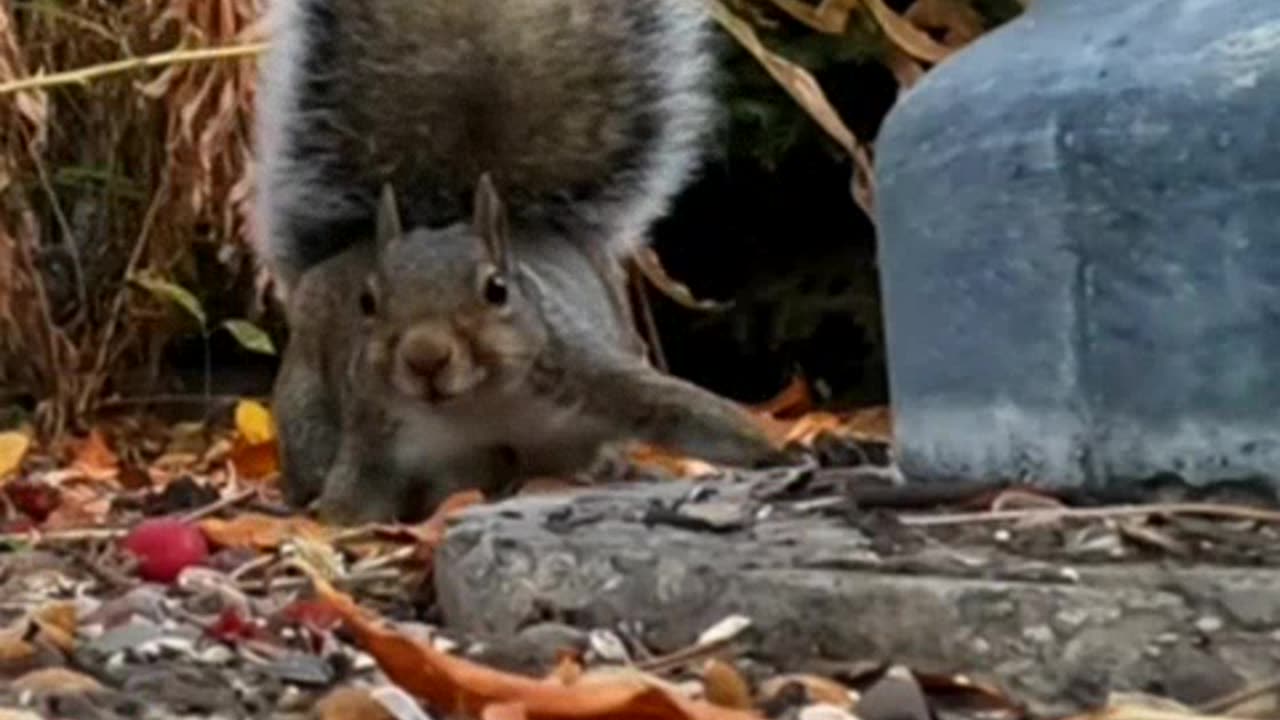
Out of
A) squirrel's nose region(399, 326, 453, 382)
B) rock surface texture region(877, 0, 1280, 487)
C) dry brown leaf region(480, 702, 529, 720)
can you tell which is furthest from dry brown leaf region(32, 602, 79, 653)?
squirrel's nose region(399, 326, 453, 382)

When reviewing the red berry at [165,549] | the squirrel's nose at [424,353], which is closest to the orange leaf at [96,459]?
the squirrel's nose at [424,353]

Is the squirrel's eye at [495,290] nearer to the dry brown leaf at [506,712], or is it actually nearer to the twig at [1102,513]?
the twig at [1102,513]

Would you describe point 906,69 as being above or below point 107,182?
above

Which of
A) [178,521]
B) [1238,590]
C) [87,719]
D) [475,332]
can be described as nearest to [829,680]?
[1238,590]

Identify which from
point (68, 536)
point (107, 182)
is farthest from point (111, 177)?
point (68, 536)

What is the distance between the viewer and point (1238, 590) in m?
1.65

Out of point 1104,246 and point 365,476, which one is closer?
point 1104,246

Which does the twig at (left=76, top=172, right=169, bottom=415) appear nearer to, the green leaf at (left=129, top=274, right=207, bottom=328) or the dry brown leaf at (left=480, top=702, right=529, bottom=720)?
the green leaf at (left=129, top=274, right=207, bottom=328)

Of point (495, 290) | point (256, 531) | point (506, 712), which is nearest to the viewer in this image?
point (506, 712)

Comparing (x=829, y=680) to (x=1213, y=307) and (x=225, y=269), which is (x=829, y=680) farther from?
(x=225, y=269)

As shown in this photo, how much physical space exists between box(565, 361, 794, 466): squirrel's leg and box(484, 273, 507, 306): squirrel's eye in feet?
0.40

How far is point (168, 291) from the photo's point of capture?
4.11 metres

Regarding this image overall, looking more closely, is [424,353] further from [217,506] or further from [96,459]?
[96,459]

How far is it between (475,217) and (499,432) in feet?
0.65
